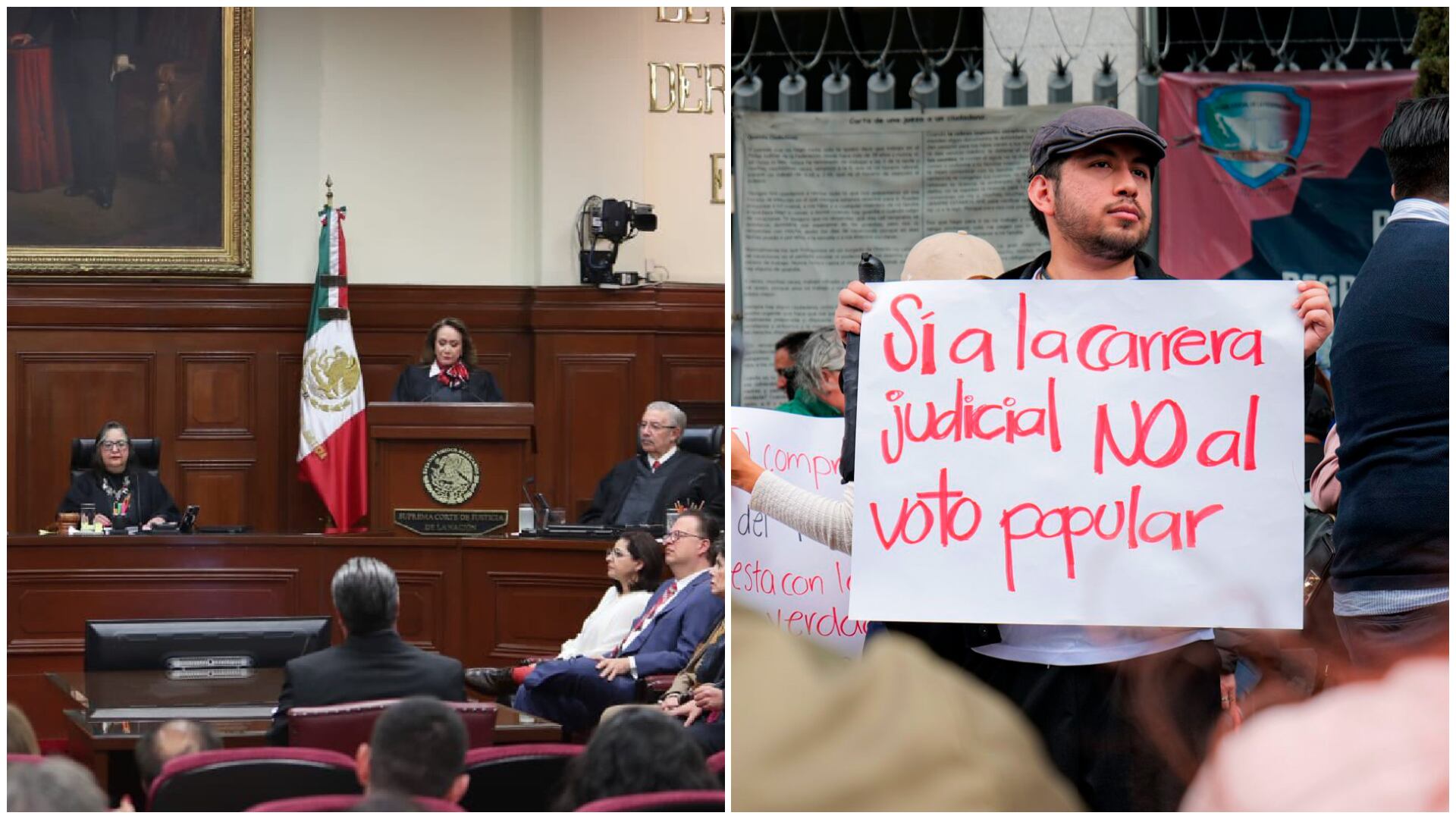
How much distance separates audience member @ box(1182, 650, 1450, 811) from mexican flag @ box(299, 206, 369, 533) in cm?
767

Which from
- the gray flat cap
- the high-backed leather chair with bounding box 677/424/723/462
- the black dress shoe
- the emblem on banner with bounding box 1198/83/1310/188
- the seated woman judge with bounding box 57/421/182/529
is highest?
the emblem on banner with bounding box 1198/83/1310/188

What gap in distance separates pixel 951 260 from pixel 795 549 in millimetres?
1184

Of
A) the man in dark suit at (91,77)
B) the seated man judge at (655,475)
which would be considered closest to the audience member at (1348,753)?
the seated man judge at (655,475)

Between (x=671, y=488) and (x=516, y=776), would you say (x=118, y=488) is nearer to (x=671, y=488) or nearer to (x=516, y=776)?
(x=671, y=488)

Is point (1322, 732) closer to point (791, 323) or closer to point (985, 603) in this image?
point (985, 603)

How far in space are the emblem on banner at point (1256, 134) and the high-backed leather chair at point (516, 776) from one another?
16.7 feet

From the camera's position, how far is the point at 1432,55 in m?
4.05

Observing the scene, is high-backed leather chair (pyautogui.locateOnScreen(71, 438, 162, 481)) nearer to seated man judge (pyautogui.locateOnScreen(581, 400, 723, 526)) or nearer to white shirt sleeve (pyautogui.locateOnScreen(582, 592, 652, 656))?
seated man judge (pyautogui.locateOnScreen(581, 400, 723, 526))

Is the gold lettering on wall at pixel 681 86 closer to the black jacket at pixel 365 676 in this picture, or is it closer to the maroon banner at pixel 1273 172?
the maroon banner at pixel 1273 172

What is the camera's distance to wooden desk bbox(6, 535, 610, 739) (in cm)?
732

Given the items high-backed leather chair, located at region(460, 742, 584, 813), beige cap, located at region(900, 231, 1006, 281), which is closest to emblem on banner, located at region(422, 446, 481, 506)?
high-backed leather chair, located at region(460, 742, 584, 813)

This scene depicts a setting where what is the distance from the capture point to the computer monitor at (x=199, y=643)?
496cm

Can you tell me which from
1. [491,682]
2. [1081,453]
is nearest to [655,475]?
[491,682]

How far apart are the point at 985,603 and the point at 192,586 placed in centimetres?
552
